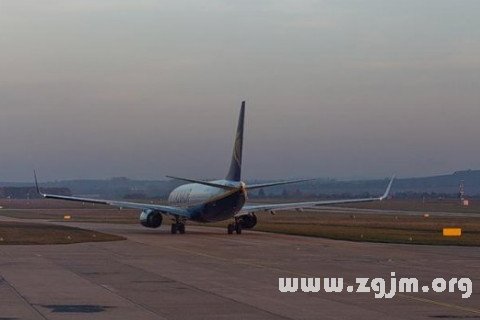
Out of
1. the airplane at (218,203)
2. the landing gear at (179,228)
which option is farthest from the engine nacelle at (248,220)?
the landing gear at (179,228)

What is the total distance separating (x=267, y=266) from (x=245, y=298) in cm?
1067

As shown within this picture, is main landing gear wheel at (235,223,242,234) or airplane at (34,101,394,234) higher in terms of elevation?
airplane at (34,101,394,234)

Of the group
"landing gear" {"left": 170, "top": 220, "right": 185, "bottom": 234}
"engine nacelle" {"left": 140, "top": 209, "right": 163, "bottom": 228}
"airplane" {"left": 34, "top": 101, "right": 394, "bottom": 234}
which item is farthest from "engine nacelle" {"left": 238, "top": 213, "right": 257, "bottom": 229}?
"engine nacelle" {"left": 140, "top": 209, "right": 163, "bottom": 228}

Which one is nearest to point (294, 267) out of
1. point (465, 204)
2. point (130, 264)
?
point (130, 264)

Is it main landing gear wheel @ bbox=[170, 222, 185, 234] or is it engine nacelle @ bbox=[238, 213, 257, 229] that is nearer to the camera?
main landing gear wheel @ bbox=[170, 222, 185, 234]

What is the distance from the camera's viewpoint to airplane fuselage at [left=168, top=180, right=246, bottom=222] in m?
60.4

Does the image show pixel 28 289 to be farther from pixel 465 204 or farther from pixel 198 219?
pixel 465 204

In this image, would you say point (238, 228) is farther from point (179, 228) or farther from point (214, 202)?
point (214, 202)

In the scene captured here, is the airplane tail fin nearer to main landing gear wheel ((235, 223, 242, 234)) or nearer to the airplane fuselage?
the airplane fuselage

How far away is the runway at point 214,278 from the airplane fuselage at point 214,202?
7.28m

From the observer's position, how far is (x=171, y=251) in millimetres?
45562

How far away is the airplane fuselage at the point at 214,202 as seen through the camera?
60375 millimetres

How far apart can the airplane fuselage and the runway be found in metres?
7.28

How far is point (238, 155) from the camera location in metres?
60.8
